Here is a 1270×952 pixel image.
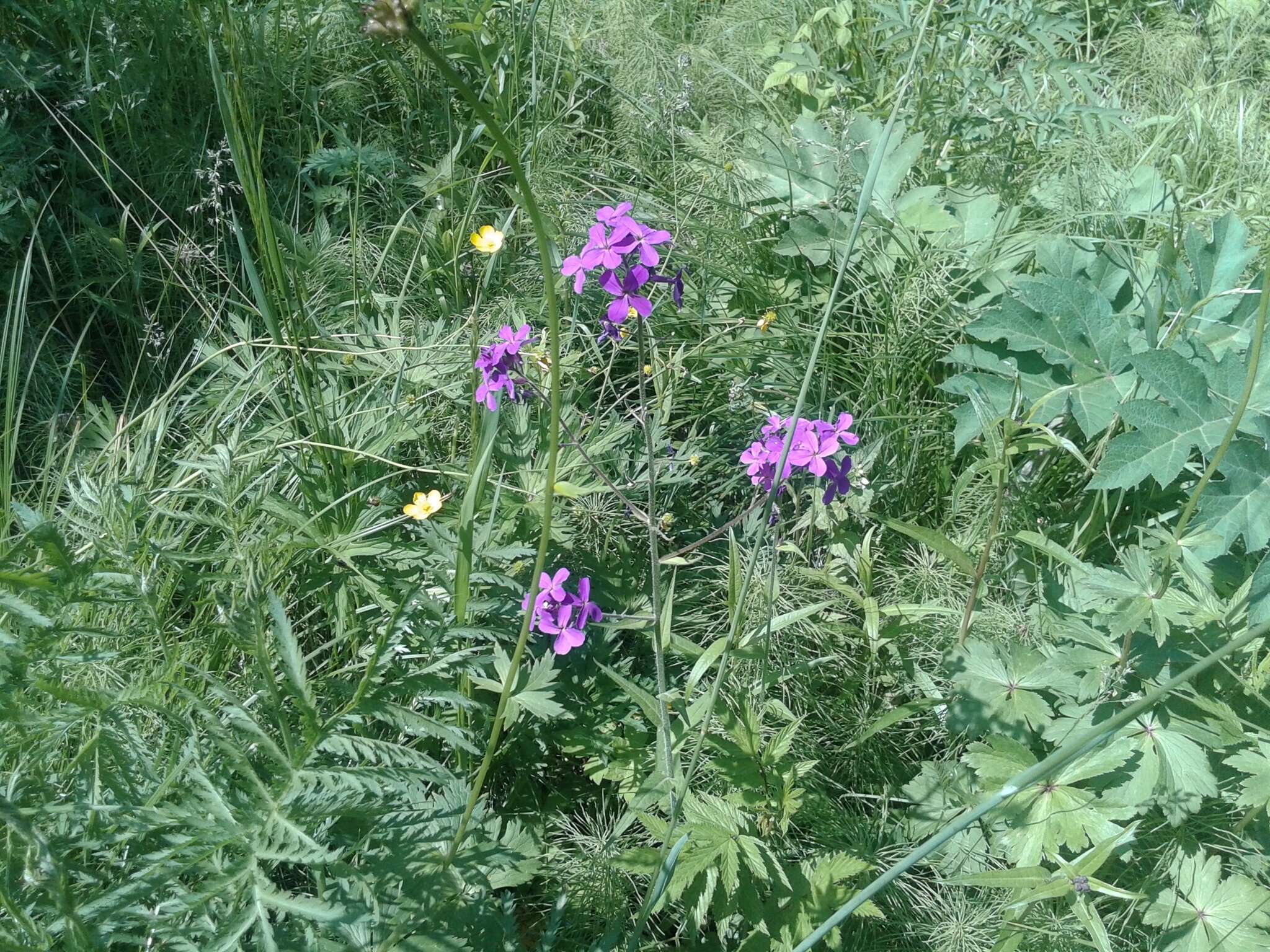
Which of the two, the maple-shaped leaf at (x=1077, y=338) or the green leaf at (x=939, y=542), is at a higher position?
the maple-shaped leaf at (x=1077, y=338)

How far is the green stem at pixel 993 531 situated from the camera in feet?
5.14

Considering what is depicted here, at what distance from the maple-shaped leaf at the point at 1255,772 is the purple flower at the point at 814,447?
723mm

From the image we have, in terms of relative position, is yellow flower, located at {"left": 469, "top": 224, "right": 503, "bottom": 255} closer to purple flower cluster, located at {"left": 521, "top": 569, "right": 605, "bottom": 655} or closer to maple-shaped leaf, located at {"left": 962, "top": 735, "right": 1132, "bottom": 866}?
purple flower cluster, located at {"left": 521, "top": 569, "right": 605, "bottom": 655}

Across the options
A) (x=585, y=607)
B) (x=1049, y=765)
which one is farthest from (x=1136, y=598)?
(x=585, y=607)

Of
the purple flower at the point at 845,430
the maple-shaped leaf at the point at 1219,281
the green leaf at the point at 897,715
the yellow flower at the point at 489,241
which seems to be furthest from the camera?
the yellow flower at the point at 489,241

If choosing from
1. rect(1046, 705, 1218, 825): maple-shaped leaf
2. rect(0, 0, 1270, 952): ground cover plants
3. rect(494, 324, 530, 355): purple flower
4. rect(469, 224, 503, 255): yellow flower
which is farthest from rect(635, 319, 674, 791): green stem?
rect(469, 224, 503, 255): yellow flower

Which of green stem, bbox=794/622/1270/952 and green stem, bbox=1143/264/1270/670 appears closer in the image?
green stem, bbox=794/622/1270/952

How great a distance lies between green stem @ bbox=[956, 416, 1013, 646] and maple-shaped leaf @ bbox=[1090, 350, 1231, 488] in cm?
14

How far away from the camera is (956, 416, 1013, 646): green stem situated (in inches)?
61.6

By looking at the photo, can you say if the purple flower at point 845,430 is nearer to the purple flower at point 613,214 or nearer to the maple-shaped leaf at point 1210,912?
the purple flower at point 613,214

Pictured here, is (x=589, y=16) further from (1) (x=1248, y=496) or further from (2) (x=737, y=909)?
(2) (x=737, y=909)

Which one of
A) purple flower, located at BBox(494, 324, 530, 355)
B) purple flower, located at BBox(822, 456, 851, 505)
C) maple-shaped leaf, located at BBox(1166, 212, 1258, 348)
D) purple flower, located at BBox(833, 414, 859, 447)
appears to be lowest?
purple flower, located at BBox(822, 456, 851, 505)

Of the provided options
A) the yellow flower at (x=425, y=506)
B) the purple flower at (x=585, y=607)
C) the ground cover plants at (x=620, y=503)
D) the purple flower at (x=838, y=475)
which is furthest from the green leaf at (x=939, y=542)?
the yellow flower at (x=425, y=506)

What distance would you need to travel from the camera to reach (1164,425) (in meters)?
1.57
